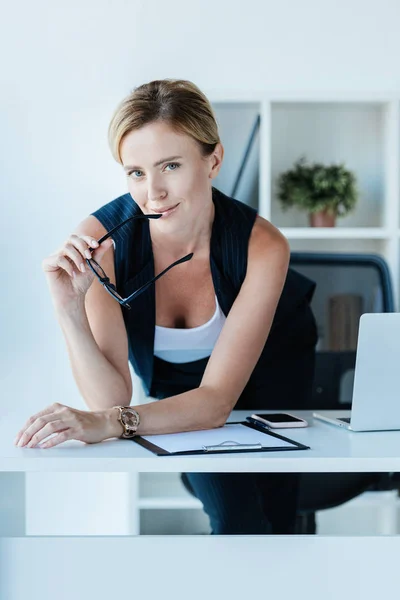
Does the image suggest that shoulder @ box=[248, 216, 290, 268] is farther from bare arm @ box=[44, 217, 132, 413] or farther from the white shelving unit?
the white shelving unit

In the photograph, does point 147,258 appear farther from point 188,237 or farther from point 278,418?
point 278,418

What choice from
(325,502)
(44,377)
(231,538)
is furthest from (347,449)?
(44,377)

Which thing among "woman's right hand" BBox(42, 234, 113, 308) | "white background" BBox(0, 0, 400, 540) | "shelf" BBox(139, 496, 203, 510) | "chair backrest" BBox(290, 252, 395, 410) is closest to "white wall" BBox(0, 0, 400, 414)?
"white background" BBox(0, 0, 400, 540)

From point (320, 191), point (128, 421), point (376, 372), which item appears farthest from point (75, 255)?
point (320, 191)

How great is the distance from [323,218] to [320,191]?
120mm

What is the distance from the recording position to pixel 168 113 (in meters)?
1.75

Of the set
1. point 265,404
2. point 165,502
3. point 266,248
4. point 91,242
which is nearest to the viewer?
point 91,242

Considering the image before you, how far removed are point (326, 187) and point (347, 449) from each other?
2.14m

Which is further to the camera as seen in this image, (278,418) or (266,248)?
(266,248)

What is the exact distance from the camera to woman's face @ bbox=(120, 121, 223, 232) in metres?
1.72

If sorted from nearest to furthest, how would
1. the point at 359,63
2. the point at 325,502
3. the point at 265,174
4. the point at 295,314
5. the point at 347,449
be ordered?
the point at 347,449, the point at 295,314, the point at 325,502, the point at 265,174, the point at 359,63

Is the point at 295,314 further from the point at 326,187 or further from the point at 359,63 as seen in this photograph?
the point at 359,63

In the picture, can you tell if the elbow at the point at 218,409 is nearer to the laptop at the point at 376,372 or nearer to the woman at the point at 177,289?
the woman at the point at 177,289

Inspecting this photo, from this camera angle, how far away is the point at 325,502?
264 cm
